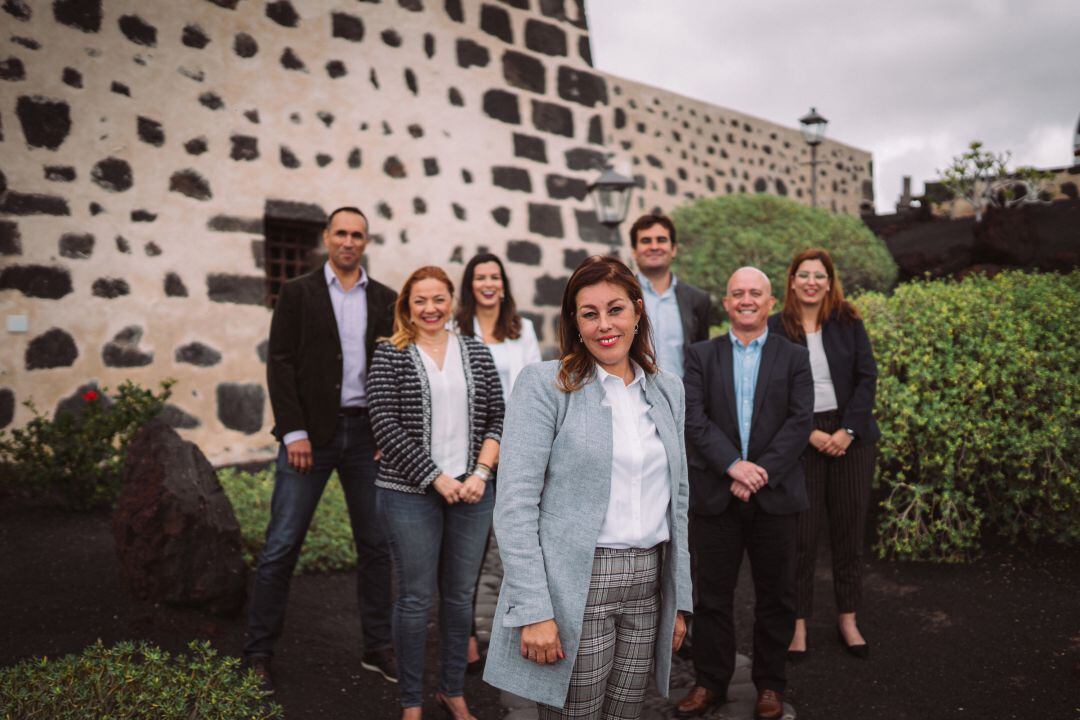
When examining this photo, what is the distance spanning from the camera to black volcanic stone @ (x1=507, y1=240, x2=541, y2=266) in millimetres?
7859

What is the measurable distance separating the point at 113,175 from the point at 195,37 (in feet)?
4.24

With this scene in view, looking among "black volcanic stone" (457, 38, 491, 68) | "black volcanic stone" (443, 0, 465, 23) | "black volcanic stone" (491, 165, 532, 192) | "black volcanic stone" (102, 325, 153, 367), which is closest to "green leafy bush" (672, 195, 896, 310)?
"black volcanic stone" (491, 165, 532, 192)

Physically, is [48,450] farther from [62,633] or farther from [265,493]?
[62,633]

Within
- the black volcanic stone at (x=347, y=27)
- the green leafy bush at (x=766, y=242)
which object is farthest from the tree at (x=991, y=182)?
the black volcanic stone at (x=347, y=27)

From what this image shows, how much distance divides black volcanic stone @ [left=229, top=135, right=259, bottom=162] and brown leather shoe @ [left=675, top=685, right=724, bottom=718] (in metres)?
5.24

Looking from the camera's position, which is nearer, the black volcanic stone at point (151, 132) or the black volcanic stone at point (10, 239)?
the black volcanic stone at point (10, 239)

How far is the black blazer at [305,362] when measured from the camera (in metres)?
3.62

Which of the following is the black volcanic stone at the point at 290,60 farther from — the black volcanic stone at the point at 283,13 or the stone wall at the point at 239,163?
the black volcanic stone at the point at 283,13

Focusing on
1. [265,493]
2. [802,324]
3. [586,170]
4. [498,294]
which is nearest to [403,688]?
[498,294]

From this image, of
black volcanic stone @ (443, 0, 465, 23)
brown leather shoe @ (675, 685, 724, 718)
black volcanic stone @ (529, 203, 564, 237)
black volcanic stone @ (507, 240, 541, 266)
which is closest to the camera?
brown leather shoe @ (675, 685, 724, 718)

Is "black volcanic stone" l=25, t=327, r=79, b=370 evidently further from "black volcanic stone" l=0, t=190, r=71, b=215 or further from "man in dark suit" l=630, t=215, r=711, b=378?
"man in dark suit" l=630, t=215, r=711, b=378

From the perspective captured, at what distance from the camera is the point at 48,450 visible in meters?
5.38

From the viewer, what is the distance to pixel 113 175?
577 cm

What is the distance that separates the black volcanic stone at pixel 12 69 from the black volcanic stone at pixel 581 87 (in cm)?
479
